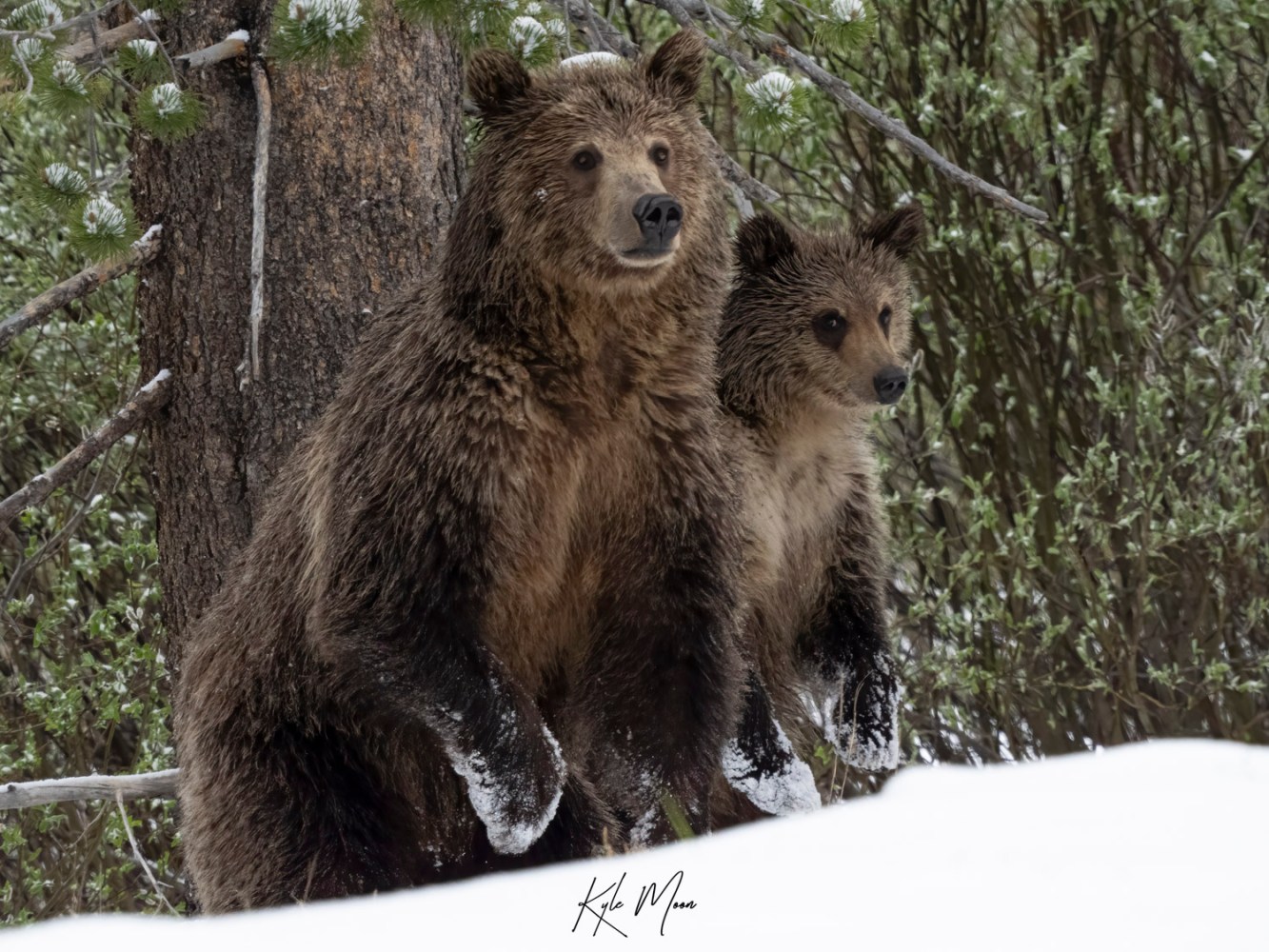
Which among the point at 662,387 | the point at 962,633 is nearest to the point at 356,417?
the point at 662,387

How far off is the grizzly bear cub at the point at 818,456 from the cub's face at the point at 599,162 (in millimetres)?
909

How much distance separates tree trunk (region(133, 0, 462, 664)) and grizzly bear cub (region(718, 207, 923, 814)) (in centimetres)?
109

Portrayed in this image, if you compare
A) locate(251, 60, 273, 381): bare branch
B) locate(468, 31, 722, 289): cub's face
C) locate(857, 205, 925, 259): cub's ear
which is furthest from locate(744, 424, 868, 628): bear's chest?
locate(251, 60, 273, 381): bare branch

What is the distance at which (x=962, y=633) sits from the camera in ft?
25.8

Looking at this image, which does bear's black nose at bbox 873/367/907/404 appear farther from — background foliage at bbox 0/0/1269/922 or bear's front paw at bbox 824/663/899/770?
background foliage at bbox 0/0/1269/922

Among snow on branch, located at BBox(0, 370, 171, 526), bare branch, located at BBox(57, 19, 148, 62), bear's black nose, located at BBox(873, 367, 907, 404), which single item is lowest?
bear's black nose, located at BBox(873, 367, 907, 404)

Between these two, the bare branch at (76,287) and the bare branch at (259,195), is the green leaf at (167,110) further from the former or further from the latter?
the bare branch at (76,287)

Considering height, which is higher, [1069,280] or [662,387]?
[662,387]

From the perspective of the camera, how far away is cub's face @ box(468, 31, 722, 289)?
3.67 metres

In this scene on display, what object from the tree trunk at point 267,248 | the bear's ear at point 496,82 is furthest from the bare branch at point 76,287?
the bear's ear at point 496,82

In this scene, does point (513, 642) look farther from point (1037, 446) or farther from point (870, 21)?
point (1037, 446)

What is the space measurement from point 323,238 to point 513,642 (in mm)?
1292

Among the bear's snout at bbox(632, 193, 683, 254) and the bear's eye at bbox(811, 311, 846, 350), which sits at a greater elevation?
the bear's snout at bbox(632, 193, 683, 254)
